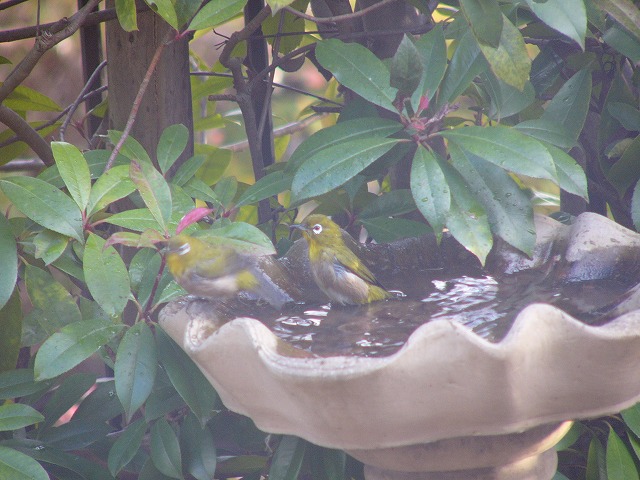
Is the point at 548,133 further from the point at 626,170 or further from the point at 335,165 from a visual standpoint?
the point at 335,165

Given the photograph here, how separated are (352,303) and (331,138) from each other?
0.50 m

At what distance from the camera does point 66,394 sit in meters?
2.11

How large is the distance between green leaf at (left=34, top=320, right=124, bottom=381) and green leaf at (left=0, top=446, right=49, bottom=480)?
0.25 metres

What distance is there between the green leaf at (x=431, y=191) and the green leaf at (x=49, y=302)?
0.98 m

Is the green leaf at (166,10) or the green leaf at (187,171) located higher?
the green leaf at (166,10)

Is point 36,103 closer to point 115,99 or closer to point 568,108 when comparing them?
point 115,99

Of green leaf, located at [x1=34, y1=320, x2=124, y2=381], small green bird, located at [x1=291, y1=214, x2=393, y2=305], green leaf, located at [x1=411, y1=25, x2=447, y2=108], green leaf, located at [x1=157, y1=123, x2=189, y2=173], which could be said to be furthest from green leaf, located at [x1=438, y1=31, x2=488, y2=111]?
green leaf, located at [x1=34, y1=320, x2=124, y2=381]

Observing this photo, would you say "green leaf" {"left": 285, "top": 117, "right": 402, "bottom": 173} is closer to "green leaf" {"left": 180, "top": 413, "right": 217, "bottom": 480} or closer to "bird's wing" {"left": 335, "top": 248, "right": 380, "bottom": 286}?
"bird's wing" {"left": 335, "top": 248, "right": 380, "bottom": 286}

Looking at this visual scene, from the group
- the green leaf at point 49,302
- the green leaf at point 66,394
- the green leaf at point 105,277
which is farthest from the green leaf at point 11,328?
the green leaf at point 105,277

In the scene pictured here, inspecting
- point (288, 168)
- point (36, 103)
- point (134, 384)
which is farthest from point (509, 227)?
point (36, 103)

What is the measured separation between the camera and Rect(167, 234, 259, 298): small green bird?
1.78 meters

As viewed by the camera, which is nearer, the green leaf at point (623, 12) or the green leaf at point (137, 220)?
the green leaf at point (137, 220)

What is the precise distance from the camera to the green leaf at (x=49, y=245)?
1.69 m

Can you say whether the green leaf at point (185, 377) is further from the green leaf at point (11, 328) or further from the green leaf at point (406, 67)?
the green leaf at point (406, 67)
